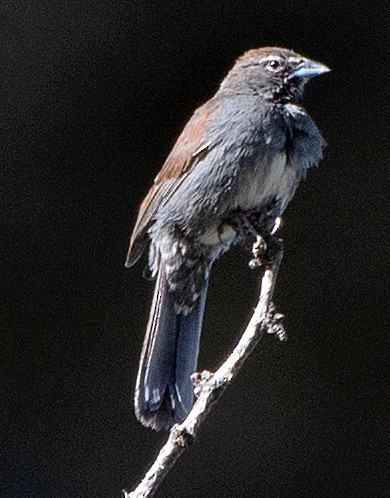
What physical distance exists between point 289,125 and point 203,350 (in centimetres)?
151

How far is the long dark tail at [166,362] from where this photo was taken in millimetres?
3602

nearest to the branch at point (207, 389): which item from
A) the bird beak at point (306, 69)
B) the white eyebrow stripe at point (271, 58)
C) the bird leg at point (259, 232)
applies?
the bird leg at point (259, 232)

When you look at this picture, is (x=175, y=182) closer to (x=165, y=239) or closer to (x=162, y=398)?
(x=165, y=239)

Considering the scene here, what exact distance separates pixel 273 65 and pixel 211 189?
1.80 feet

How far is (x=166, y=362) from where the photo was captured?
152 inches

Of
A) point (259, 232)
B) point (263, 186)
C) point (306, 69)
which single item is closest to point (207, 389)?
point (259, 232)

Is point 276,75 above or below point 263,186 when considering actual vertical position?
above

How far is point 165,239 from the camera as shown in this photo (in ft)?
13.5

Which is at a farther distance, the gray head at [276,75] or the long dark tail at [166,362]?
the gray head at [276,75]

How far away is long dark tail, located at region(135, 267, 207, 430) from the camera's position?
3602mm

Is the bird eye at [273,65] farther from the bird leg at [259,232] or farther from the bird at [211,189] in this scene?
the bird leg at [259,232]

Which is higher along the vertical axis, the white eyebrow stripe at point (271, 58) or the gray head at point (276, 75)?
the white eyebrow stripe at point (271, 58)

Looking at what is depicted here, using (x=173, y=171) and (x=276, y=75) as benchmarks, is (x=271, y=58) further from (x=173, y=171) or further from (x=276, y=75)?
(x=173, y=171)

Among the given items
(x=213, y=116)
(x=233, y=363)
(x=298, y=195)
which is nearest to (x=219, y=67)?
(x=298, y=195)
